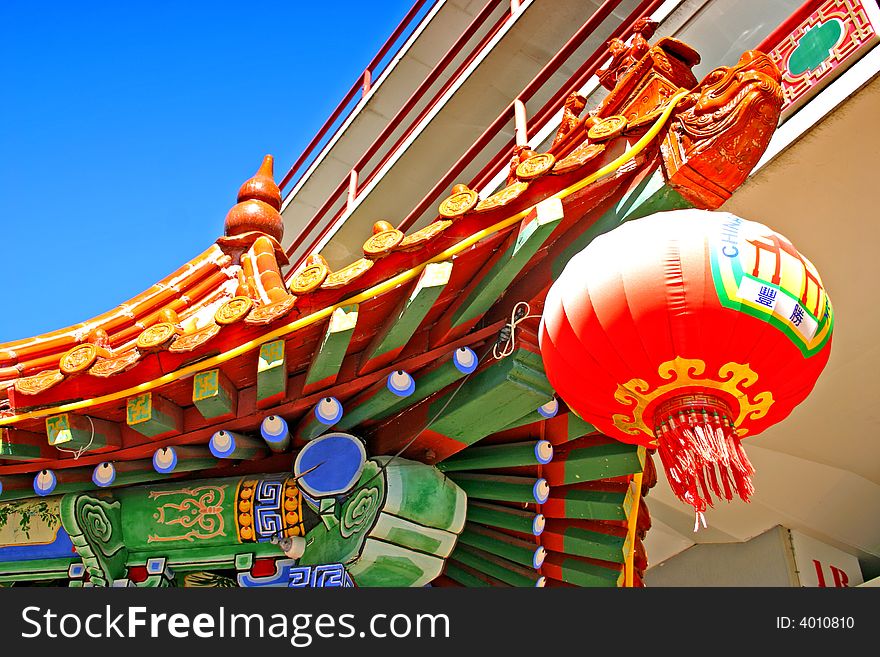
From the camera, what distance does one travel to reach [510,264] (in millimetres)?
3447

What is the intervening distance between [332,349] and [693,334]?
144cm

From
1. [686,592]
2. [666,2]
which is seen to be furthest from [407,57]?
[686,592]

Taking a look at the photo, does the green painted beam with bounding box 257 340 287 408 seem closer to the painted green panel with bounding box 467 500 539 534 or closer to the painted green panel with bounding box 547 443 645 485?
the painted green panel with bounding box 467 500 539 534

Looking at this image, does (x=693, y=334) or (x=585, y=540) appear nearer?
(x=693, y=334)

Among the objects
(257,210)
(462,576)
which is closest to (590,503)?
(462,576)

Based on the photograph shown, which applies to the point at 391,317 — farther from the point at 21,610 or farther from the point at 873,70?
the point at 873,70

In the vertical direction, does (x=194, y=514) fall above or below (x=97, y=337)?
below

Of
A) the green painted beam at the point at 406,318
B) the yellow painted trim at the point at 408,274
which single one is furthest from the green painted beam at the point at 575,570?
the yellow painted trim at the point at 408,274

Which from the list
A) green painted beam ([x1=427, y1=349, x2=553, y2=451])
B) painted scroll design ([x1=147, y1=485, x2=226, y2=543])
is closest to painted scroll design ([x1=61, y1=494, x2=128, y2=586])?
painted scroll design ([x1=147, y1=485, x2=226, y2=543])

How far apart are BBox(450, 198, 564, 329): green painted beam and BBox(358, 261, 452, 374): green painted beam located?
6.1 inches

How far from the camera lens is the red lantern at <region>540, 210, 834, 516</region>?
2.66 metres

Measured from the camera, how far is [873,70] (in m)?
3.56

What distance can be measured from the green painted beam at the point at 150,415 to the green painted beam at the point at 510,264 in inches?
48.5

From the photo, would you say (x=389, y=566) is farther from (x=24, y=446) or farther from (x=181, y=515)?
(x=24, y=446)
